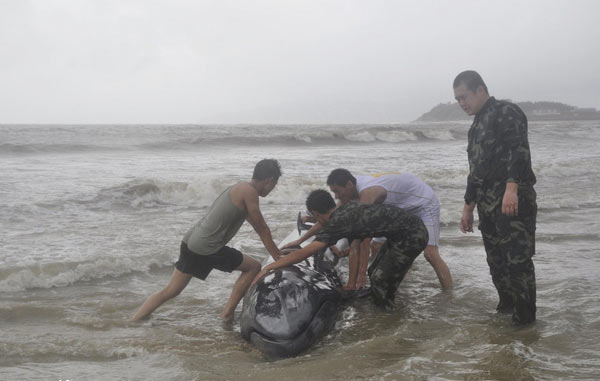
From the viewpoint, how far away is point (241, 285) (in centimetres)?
492

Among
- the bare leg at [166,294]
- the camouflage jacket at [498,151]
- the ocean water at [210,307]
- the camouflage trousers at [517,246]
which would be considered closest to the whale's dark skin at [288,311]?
the ocean water at [210,307]

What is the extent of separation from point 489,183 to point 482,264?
2.81 m

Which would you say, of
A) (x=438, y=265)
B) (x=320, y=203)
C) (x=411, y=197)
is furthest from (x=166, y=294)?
(x=438, y=265)

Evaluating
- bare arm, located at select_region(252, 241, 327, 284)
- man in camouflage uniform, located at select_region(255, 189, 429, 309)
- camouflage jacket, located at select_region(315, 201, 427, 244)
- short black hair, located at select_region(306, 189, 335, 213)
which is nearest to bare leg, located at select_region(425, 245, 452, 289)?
man in camouflage uniform, located at select_region(255, 189, 429, 309)

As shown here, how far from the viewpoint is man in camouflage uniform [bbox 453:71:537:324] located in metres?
3.87

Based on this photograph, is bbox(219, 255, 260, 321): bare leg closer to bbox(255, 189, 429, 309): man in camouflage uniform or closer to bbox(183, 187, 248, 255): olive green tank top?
bbox(183, 187, 248, 255): olive green tank top

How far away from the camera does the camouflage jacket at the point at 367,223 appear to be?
4.29 metres

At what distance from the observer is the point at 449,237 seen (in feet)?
27.1

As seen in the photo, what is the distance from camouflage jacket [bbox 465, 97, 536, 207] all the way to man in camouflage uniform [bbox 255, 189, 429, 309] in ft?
2.34

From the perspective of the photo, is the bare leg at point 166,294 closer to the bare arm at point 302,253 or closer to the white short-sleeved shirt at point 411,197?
the bare arm at point 302,253

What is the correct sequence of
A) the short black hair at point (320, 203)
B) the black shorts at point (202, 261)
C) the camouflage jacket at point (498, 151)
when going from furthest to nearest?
the black shorts at point (202, 261), the short black hair at point (320, 203), the camouflage jacket at point (498, 151)

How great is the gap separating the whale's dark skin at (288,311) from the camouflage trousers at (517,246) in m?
1.42

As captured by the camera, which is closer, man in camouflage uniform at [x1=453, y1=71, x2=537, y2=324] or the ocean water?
the ocean water

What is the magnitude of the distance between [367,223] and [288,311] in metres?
1.02
